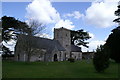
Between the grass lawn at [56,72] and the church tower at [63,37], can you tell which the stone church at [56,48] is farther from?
the grass lawn at [56,72]

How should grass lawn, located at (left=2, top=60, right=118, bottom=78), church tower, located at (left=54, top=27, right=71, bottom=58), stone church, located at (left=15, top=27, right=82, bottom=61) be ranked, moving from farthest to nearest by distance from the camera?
church tower, located at (left=54, top=27, right=71, bottom=58)
stone church, located at (left=15, top=27, right=82, bottom=61)
grass lawn, located at (left=2, top=60, right=118, bottom=78)

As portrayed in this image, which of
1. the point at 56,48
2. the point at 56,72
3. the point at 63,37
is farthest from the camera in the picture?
the point at 63,37

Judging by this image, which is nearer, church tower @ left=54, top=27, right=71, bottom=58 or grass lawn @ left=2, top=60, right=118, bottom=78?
grass lawn @ left=2, top=60, right=118, bottom=78

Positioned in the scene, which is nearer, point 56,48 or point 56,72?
point 56,72

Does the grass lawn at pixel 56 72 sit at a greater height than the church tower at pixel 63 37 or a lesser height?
lesser

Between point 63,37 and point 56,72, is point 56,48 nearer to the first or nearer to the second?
point 63,37

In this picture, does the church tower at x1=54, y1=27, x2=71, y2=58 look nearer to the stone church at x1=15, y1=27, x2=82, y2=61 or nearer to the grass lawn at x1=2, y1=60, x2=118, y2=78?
the stone church at x1=15, y1=27, x2=82, y2=61

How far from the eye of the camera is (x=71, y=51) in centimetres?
7975

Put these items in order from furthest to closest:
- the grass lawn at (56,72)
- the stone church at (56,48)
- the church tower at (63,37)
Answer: the church tower at (63,37) → the stone church at (56,48) → the grass lawn at (56,72)

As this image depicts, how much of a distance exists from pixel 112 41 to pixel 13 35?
77.8ft

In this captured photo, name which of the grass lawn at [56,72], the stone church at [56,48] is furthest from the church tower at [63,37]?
the grass lawn at [56,72]

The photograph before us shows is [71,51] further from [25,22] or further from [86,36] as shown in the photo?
Result: [25,22]

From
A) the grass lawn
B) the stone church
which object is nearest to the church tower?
the stone church

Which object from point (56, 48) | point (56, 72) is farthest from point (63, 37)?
point (56, 72)
